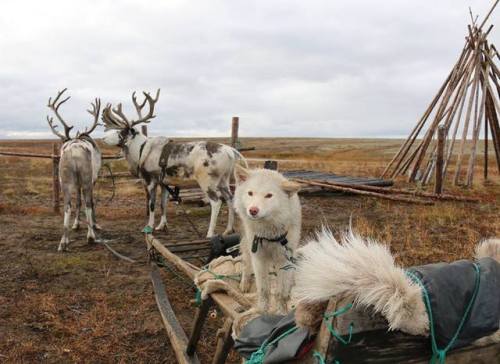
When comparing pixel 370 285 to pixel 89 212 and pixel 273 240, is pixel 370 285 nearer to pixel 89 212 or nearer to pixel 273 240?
pixel 273 240

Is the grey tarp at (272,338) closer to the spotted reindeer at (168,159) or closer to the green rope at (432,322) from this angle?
the green rope at (432,322)

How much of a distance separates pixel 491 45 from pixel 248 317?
53.4 ft

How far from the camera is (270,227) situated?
12.2 feet

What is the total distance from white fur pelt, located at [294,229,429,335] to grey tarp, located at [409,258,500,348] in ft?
0.26

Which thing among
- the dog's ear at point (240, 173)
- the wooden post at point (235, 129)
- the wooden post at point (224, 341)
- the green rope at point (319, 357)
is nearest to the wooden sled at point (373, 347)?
the green rope at point (319, 357)

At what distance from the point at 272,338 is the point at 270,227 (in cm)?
183

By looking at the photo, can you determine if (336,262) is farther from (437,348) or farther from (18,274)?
(18,274)

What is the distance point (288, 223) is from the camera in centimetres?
375

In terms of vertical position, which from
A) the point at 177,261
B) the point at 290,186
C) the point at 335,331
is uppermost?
the point at 290,186

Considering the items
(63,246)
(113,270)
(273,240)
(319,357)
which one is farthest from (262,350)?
(63,246)

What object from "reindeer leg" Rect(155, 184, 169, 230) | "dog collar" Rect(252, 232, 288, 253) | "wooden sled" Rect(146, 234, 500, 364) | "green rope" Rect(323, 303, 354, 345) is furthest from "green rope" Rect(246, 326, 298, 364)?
"reindeer leg" Rect(155, 184, 169, 230)

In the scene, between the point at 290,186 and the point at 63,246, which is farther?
the point at 63,246

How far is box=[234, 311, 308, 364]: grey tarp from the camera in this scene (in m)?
1.68

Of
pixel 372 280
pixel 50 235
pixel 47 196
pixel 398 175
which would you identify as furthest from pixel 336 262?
pixel 398 175
